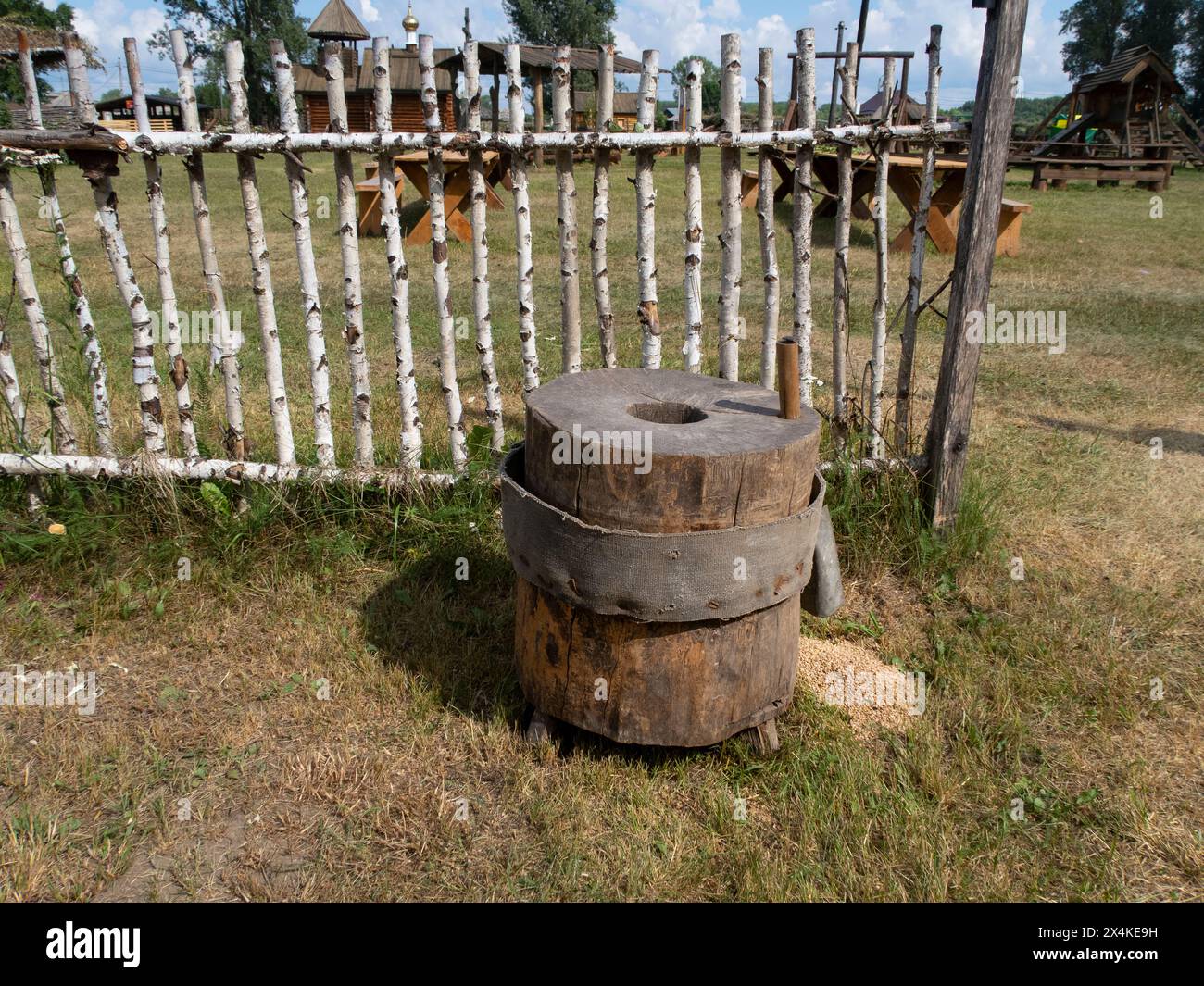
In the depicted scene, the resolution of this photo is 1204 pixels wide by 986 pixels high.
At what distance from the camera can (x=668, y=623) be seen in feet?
8.46

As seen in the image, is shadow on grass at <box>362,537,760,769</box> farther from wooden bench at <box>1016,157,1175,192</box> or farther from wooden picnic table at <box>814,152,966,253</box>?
wooden bench at <box>1016,157,1175,192</box>

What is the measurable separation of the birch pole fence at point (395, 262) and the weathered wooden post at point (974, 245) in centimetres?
198

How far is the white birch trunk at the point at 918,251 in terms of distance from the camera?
12.3 ft

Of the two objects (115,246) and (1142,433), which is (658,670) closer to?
(115,246)

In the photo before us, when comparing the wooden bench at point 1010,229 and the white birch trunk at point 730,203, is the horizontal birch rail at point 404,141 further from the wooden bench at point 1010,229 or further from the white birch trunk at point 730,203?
the wooden bench at point 1010,229

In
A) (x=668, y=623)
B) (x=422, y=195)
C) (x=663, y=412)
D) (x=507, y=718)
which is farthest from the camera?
(x=422, y=195)

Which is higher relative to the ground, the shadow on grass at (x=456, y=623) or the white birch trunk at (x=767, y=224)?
the white birch trunk at (x=767, y=224)

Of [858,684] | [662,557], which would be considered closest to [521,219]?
[662,557]

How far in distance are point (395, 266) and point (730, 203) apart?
143 cm

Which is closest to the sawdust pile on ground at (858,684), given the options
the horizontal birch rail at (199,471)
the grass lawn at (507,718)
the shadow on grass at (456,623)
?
the grass lawn at (507,718)

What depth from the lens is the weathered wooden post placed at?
3.41 metres

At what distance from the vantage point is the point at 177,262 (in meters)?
10.5

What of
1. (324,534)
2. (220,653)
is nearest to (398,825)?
(220,653)

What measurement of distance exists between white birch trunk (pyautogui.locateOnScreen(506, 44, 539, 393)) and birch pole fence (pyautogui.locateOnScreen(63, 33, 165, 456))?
1.56m
